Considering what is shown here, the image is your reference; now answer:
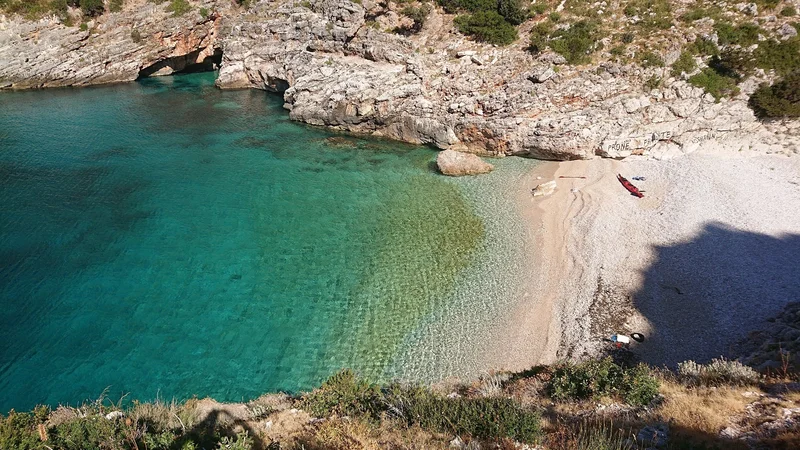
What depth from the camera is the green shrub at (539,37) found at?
34.2 metres

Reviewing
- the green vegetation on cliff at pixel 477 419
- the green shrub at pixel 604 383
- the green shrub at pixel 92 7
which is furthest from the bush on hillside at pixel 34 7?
the green shrub at pixel 604 383

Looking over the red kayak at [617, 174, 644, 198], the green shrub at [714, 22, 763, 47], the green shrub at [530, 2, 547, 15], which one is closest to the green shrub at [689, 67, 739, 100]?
the green shrub at [714, 22, 763, 47]

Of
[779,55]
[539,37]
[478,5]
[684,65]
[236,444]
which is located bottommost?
[236,444]

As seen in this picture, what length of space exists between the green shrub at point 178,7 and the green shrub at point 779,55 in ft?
199

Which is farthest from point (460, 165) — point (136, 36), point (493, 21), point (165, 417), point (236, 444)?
point (136, 36)

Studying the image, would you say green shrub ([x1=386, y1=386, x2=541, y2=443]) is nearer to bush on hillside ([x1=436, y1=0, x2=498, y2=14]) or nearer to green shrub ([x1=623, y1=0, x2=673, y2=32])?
green shrub ([x1=623, y1=0, x2=673, y2=32])

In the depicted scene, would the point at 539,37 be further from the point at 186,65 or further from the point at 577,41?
the point at 186,65

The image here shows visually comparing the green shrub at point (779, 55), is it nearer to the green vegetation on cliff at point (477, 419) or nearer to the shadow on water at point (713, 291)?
the shadow on water at point (713, 291)

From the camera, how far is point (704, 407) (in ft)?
29.7

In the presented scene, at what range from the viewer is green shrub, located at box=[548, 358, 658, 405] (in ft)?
33.7

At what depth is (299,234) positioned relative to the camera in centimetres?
2312

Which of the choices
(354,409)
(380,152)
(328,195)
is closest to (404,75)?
(380,152)

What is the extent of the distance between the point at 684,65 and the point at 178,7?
187 ft

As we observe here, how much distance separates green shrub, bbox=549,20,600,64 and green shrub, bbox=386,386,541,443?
31381mm
